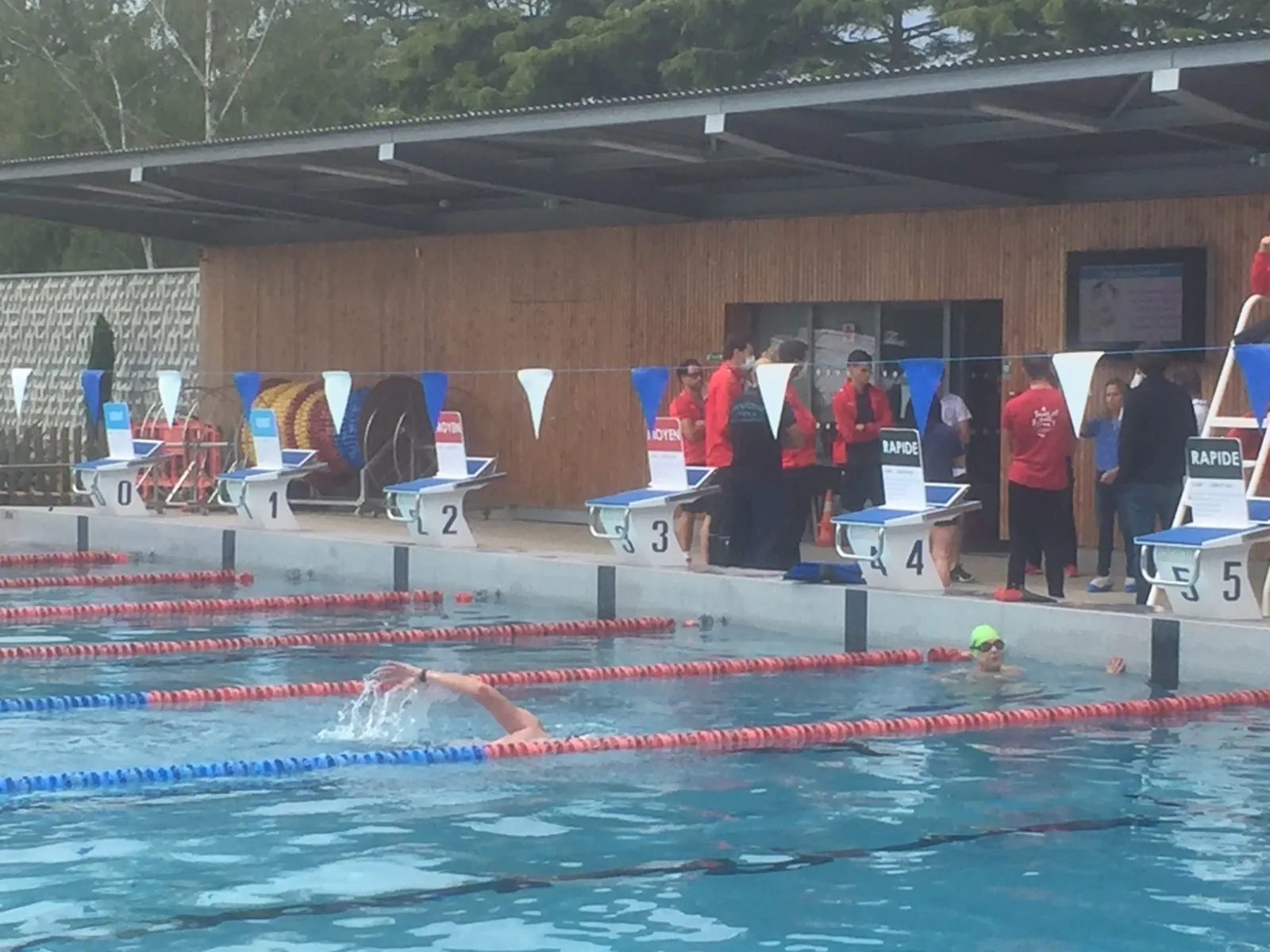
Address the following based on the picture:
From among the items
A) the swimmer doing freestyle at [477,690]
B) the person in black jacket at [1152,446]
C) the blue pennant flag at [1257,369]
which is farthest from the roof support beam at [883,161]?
the swimmer doing freestyle at [477,690]

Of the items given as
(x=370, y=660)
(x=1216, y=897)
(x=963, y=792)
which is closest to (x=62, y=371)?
(x=370, y=660)

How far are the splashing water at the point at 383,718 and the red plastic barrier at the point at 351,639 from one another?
2581 millimetres

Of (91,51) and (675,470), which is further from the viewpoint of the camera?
(91,51)

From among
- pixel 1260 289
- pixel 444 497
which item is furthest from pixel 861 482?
pixel 1260 289

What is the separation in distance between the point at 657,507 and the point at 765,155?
9.62 ft

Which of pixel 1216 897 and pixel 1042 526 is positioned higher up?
pixel 1042 526

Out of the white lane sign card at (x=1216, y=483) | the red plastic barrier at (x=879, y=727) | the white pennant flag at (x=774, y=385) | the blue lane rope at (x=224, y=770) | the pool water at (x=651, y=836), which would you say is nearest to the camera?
the pool water at (x=651, y=836)

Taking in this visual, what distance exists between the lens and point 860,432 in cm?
1556

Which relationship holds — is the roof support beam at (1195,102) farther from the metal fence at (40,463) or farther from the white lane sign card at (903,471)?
the metal fence at (40,463)

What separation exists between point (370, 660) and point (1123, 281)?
688 centimetres

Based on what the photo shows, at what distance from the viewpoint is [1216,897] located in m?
7.09

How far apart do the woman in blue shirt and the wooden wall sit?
3.30ft

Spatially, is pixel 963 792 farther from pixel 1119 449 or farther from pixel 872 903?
pixel 1119 449

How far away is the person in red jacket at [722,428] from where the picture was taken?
15.0m
